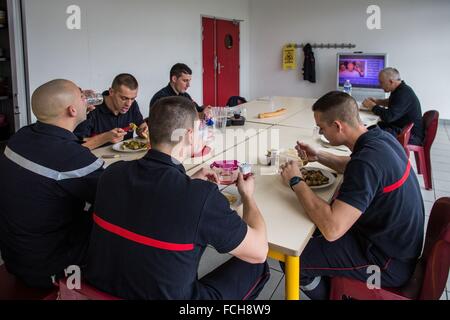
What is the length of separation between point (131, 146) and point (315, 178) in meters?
1.27

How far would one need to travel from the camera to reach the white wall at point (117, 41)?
167 inches

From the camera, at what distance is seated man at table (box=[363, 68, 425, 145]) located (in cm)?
371

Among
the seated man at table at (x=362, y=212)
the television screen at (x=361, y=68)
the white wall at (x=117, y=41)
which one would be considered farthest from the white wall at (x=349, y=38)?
the seated man at table at (x=362, y=212)

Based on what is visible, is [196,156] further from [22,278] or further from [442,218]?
[442,218]

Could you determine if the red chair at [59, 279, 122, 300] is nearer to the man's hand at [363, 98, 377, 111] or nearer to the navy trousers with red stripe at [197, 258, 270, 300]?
the navy trousers with red stripe at [197, 258, 270, 300]

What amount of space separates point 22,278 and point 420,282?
5.34ft

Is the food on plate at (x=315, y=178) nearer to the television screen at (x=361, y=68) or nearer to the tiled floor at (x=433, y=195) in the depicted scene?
the tiled floor at (x=433, y=195)

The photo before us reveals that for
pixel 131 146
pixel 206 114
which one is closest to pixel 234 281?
pixel 131 146

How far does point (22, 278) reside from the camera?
5.01 ft

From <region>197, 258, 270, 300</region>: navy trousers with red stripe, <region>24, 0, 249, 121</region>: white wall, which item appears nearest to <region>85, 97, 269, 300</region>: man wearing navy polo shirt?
<region>197, 258, 270, 300</region>: navy trousers with red stripe

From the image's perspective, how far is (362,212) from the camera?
1.43 m

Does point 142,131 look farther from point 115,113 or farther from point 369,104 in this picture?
point 369,104

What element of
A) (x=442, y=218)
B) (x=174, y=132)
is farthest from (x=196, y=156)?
(x=442, y=218)

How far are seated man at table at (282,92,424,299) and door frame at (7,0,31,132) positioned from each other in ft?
10.3
